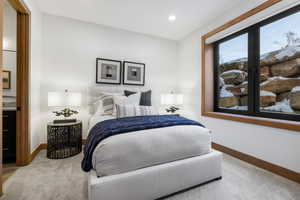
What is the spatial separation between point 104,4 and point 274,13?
2.52m

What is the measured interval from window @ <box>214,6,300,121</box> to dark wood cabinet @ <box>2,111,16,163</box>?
3.56 meters

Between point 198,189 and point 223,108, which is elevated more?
point 223,108

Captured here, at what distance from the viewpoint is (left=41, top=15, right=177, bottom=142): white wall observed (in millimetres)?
2602

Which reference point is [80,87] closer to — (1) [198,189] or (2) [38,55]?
(2) [38,55]

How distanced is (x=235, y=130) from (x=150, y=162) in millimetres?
1764

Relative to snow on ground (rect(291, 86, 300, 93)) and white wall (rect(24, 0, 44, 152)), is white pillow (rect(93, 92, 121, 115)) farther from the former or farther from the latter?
snow on ground (rect(291, 86, 300, 93))

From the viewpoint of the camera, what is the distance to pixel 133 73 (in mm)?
3244

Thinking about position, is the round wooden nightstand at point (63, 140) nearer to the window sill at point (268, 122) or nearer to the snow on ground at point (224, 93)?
the window sill at point (268, 122)

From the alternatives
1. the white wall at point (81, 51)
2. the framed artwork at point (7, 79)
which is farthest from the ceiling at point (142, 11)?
the framed artwork at point (7, 79)

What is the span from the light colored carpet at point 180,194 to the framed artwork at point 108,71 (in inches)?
68.1

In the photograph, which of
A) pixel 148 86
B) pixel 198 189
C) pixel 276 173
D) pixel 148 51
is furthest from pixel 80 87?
pixel 276 173

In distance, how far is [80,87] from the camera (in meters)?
2.80

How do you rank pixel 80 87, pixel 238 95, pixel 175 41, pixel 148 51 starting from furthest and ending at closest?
1. pixel 175 41
2. pixel 148 51
3. pixel 80 87
4. pixel 238 95

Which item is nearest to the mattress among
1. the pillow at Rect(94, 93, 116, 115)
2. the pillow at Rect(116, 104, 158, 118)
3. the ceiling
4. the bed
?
the bed
